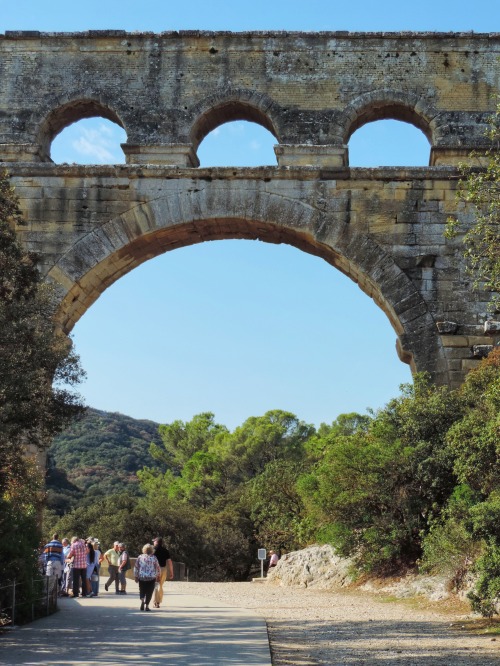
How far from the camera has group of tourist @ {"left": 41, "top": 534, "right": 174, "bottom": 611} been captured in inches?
426

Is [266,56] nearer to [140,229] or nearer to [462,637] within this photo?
[140,229]

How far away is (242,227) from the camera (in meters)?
13.9

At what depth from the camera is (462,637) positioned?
854cm

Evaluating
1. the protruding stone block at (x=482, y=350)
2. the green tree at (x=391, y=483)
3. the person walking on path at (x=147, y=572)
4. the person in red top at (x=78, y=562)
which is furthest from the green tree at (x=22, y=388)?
the protruding stone block at (x=482, y=350)

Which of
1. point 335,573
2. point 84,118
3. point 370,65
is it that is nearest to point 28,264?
point 84,118

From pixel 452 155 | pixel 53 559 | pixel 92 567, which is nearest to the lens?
pixel 53 559

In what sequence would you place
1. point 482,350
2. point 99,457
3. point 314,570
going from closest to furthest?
point 482,350
point 314,570
point 99,457

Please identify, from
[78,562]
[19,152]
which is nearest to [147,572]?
[78,562]

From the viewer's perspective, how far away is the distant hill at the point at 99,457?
156 ft

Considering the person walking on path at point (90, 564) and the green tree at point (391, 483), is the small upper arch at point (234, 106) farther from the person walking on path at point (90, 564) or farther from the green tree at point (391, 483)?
the person walking on path at point (90, 564)

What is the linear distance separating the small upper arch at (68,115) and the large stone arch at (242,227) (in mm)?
1660

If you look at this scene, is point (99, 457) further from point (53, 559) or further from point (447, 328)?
point (447, 328)

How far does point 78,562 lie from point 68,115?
6785mm

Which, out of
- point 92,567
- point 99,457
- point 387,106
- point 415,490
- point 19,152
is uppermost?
point 99,457
